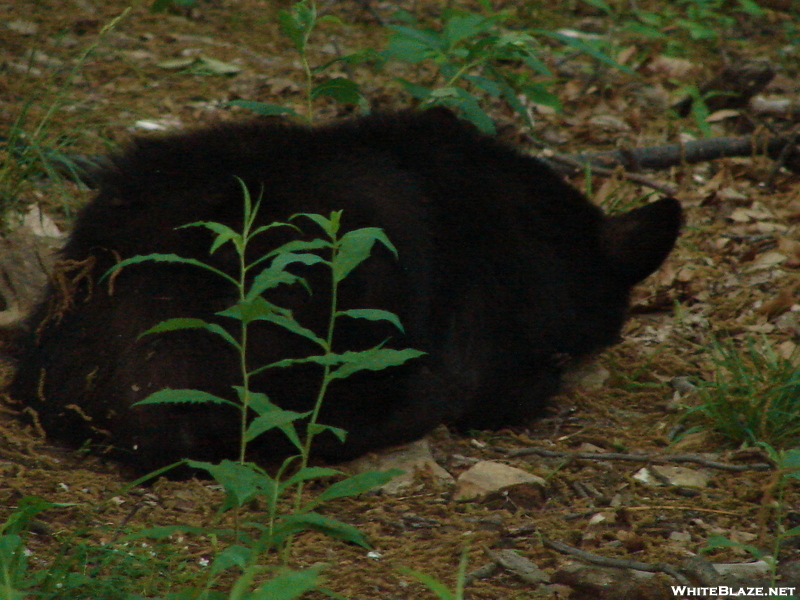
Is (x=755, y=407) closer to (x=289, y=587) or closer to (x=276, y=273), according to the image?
(x=276, y=273)

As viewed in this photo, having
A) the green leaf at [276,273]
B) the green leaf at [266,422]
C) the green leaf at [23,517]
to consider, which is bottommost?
the green leaf at [23,517]

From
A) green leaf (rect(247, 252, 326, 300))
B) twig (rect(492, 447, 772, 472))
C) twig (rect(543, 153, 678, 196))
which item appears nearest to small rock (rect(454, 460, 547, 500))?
twig (rect(492, 447, 772, 472))

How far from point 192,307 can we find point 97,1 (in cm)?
453

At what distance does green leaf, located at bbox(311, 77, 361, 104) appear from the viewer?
3.88 m

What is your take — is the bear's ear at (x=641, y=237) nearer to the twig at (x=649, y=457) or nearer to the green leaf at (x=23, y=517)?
the twig at (x=649, y=457)

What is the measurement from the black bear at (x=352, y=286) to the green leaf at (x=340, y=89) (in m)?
0.28

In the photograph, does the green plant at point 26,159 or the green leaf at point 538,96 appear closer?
the green plant at point 26,159

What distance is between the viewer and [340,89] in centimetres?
394

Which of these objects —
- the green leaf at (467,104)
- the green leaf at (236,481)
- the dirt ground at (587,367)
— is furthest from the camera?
the green leaf at (467,104)

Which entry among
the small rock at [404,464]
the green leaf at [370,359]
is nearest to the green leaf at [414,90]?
the small rock at [404,464]

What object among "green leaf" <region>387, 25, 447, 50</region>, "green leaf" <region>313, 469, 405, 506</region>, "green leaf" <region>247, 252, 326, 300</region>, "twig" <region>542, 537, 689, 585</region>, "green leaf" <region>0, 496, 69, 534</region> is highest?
"green leaf" <region>387, 25, 447, 50</region>

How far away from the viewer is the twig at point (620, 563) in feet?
7.55

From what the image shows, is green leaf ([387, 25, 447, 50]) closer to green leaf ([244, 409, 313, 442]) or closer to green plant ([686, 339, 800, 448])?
green plant ([686, 339, 800, 448])

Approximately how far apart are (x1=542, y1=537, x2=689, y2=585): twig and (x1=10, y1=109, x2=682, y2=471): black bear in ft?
2.71
